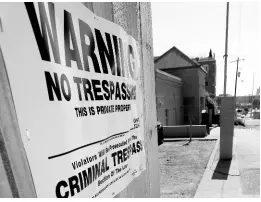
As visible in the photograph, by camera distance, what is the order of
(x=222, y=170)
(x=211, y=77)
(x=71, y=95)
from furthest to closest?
1. (x=211, y=77)
2. (x=222, y=170)
3. (x=71, y=95)

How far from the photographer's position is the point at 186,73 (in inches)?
982

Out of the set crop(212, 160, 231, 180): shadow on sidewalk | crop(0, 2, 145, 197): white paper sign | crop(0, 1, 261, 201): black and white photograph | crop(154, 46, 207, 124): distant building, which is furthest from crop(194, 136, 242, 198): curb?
crop(154, 46, 207, 124): distant building

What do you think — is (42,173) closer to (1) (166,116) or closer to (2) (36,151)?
(2) (36,151)

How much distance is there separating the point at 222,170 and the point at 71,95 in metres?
7.58

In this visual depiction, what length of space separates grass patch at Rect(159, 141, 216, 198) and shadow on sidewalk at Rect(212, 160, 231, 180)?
421 millimetres

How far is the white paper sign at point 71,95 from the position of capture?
0.81 m

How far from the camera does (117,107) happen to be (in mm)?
1409

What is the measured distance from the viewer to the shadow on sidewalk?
686 cm

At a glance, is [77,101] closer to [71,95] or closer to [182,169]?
[71,95]

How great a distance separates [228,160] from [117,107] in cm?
868

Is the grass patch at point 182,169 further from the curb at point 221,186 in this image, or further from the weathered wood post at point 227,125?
the weathered wood post at point 227,125

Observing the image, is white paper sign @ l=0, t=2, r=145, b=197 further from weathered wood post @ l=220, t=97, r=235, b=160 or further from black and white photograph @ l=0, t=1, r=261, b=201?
weathered wood post @ l=220, t=97, r=235, b=160

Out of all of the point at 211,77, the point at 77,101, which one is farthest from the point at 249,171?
the point at 211,77
